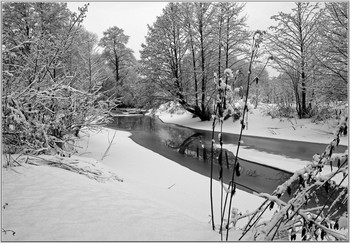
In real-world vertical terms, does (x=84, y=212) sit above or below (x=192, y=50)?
below

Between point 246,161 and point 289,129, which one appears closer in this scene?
point 246,161

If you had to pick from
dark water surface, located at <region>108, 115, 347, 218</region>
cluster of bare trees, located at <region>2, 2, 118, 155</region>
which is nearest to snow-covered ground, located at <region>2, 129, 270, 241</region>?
cluster of bare trees, located at <region>2, 2, 118, 155</region>

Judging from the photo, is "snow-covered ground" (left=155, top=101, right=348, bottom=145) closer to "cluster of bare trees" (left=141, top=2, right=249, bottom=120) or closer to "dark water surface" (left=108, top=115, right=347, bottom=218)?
"dark water surface" (left=108, top=115, right=347, bottom=218)

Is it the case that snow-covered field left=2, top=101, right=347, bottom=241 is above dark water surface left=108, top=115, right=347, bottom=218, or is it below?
above

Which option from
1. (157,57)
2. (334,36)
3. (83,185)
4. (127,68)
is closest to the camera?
(83,185)

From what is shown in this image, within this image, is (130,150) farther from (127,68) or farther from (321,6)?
(127,68)

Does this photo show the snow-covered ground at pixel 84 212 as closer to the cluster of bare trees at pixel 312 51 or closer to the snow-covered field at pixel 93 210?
the snow-covered field at pixel 93 210

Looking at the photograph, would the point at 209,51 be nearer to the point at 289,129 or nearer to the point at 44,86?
the point at 289,129

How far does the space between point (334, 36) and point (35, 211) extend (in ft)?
45.8

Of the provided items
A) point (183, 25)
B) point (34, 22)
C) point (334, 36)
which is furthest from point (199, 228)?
point (183, 25)

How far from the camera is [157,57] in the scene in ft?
64.8

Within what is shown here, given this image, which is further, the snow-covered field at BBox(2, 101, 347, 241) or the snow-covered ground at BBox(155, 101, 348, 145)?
the snow-covered ground at BBox(155, 101, 348, 145)

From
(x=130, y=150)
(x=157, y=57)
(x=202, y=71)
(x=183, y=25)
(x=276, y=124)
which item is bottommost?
(x=130, y=150)

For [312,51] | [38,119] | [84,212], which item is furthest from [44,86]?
[312,51]
